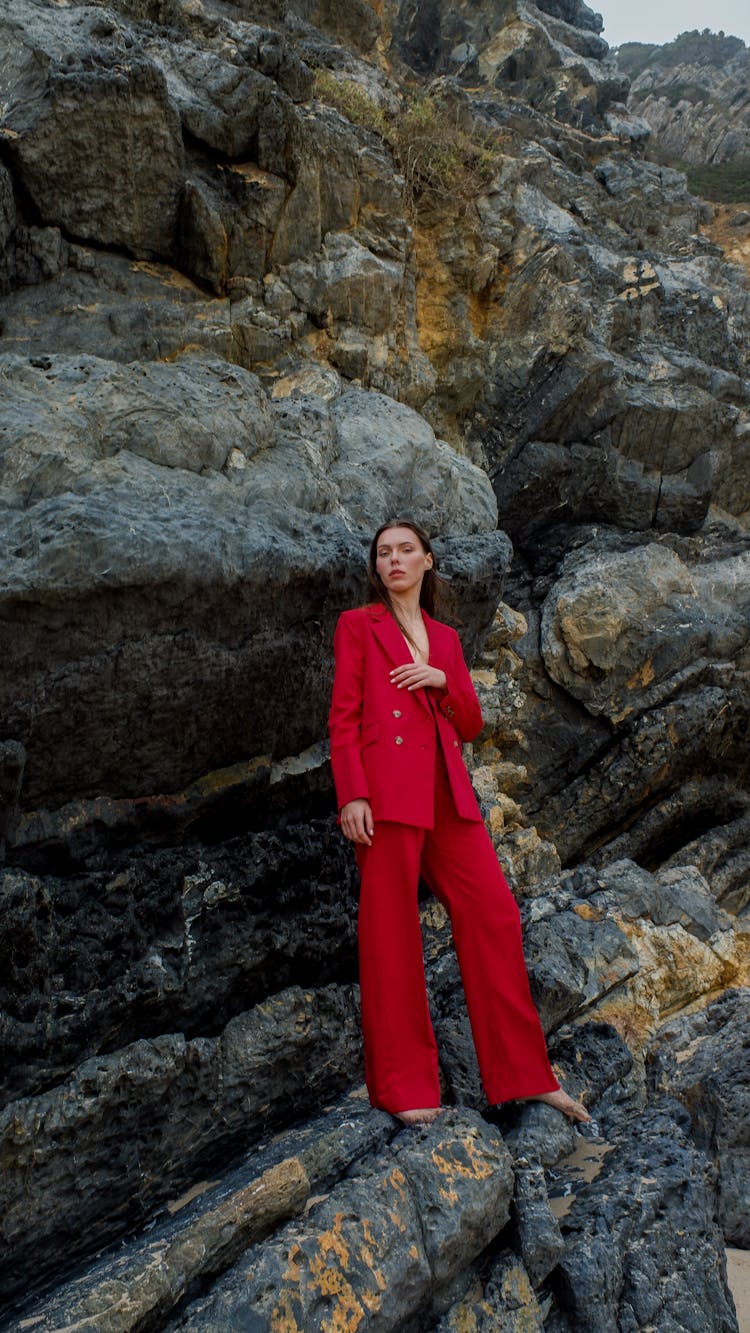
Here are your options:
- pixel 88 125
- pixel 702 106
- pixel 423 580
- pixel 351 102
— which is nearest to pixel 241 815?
pixel 423 580

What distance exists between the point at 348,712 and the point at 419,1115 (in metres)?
1.39

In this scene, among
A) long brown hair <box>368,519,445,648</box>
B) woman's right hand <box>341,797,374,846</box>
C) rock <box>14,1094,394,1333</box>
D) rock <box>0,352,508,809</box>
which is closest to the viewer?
rock <box>14,1094,394,1333</box>

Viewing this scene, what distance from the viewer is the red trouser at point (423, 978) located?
284 cm

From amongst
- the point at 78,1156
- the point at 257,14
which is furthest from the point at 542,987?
the point at 257,14

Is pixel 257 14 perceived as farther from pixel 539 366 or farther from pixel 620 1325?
pixel 620 1325

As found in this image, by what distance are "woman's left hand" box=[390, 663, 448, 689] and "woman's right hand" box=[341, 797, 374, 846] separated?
48cm

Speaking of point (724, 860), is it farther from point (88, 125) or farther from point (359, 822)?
point (88, 125)

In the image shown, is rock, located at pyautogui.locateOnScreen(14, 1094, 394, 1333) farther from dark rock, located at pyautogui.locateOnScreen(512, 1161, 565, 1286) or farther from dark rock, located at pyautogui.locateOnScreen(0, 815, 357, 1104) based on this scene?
dark rock, located at pyautogui.locateOnScreen(0, 815, 357, 1104)

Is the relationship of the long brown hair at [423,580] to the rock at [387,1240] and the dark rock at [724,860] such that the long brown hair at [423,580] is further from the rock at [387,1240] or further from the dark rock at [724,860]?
the dark rock at [724,860]

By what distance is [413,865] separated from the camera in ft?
9.77

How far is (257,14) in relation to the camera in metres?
8.34

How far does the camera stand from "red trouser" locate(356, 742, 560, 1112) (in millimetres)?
2836

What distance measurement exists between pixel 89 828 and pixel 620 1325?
92.1 inches

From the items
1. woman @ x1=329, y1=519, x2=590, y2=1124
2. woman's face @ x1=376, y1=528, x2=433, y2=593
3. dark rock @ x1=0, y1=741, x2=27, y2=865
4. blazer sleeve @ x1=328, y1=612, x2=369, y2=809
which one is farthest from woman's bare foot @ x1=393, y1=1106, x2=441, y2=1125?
woman's face @ x1=376, y1=528, x2=433, y2=593
